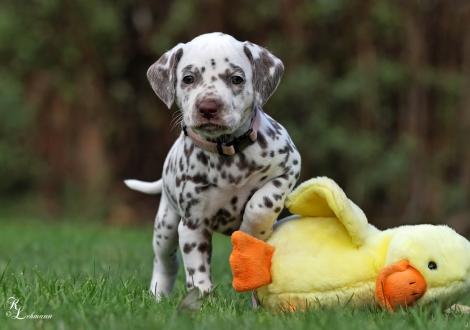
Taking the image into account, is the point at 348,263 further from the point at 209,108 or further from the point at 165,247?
the point at 165,247

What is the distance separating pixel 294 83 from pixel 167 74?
36.2ft

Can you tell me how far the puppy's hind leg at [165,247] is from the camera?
15.5ft

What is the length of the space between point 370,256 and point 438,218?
10.4m

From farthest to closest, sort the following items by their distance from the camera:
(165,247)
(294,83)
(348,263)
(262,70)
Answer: (294,83), (165,247), (262,70), (348,263)

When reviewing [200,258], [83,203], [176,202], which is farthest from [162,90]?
[83,203]

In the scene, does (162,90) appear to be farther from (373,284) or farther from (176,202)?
(373,284)

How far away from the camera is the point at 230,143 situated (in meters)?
4.04

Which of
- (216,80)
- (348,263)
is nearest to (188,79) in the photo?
(216,80)

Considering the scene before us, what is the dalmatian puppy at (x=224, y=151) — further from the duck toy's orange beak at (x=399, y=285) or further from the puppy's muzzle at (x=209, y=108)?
the duck toy's orange beak at (x=399, y=285)

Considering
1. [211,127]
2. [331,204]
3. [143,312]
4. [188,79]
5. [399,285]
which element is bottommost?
[143,312]

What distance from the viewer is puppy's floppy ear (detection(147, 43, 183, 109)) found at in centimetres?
416

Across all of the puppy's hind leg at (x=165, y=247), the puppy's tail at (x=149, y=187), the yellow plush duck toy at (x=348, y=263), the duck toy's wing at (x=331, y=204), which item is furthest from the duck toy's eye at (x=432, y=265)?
the puppy's tail at (x=149, y=187)

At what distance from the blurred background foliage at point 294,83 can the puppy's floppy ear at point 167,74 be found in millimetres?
10292

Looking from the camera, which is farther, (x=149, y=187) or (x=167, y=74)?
(x=149, y=187)
